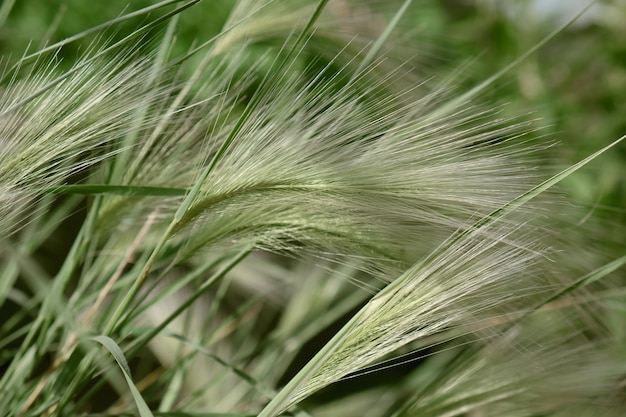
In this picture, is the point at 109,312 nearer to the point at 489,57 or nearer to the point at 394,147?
the point at 394,147

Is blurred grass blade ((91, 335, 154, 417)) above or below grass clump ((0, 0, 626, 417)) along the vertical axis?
below

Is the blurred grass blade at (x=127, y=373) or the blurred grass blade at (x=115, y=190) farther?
the blurred grass blade at (x=115, y=190)

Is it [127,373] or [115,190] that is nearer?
[127,373]

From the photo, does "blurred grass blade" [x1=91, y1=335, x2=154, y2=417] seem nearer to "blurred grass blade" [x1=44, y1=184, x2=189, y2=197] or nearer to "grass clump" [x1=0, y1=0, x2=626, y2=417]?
"grass clump" [x1=0, y1=0, x2=626, y2=417]

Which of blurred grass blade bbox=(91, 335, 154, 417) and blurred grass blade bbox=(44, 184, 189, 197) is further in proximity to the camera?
blurred grass blade bbox=(44, 184, 189, 197)

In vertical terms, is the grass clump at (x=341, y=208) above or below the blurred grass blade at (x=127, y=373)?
above

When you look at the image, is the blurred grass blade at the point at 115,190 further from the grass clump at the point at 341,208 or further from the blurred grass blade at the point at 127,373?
the blurred grass blade at the point at 127,373

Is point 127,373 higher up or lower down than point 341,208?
lower down

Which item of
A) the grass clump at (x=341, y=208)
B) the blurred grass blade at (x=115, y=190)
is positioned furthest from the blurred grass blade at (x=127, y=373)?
the blurred grass blade at (x=115, y=190)

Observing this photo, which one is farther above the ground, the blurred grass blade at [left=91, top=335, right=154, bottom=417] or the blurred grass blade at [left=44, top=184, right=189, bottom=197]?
the blurred grass blade at [left=44, top=184, right=189, bottom=197]

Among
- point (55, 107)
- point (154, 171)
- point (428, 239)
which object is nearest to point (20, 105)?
point (55, 107)

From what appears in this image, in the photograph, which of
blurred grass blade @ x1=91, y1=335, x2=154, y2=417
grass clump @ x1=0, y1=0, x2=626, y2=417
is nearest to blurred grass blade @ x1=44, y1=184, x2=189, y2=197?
grass clump @ x1=0, y1=0, x2=626, y2=417

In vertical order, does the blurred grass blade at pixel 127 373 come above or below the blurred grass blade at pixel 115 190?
below
